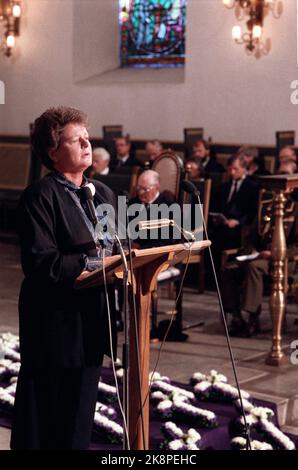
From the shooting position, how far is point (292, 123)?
1222 cm

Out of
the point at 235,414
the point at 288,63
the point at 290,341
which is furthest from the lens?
the point at 288,63

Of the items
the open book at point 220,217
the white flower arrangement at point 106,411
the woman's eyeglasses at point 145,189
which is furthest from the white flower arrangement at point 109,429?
the open book at point 220,217

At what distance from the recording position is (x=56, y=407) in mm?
3203

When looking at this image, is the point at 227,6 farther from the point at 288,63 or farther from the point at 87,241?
the point at 87,241

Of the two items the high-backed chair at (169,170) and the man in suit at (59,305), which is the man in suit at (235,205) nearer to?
the high-backed chair at (169,170)

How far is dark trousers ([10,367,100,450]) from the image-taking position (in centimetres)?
319

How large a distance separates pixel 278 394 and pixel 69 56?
34.6 ft

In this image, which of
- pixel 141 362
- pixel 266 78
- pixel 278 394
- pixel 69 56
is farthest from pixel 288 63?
pixel 141 362

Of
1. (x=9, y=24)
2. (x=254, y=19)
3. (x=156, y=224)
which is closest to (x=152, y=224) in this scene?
(x=156, y=224)

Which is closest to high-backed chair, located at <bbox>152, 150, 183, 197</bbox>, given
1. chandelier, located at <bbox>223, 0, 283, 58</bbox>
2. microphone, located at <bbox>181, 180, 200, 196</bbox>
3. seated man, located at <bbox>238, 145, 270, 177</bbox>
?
seated man, located at <bbox>238, 145, 270, 177</bbox>

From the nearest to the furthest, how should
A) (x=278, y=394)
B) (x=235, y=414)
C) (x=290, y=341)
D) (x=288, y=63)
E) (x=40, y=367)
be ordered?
1. (x=40, y=367)
2. (x=235, y=414)
3. (x=278, y=394)
4. (x=290, y=341)
5. (x=288, y=63)

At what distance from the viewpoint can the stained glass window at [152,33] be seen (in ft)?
46.3

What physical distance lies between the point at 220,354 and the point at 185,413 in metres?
1.65

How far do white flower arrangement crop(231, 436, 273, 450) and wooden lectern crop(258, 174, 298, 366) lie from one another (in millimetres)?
1668
